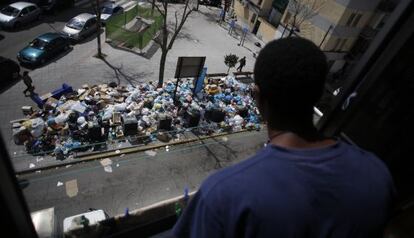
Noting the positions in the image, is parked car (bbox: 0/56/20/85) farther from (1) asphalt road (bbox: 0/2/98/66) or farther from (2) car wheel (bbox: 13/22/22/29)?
(2) car wheel (bbox: 13/22/22/29)

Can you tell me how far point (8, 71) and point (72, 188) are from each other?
9030mm

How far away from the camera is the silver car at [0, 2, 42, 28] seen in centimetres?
1880

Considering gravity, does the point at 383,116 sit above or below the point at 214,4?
above

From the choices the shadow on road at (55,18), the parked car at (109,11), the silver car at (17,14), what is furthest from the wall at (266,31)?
the silver car at (17,14)

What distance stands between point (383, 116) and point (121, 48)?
20.5 m

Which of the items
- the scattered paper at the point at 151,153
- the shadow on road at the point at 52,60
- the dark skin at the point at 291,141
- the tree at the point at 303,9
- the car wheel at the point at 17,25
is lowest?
the shadow on road at the point at 52,60

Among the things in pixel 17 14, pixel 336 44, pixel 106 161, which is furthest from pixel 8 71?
pixel 336 44

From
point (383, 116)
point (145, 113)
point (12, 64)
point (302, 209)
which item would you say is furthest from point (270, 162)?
point (12, 64)

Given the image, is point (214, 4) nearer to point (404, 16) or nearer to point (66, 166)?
point (66, 166)

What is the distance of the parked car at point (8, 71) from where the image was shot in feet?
47.2

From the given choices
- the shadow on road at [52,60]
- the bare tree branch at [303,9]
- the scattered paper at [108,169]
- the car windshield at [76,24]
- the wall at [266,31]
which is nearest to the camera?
the scattered paper at [108,169]

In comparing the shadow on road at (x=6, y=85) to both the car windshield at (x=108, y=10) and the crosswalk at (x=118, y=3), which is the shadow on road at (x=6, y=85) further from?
the crosswalk at (x=118, y=3)

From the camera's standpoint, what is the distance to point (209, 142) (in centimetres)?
1277

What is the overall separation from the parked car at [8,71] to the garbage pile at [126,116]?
10.5 ft
